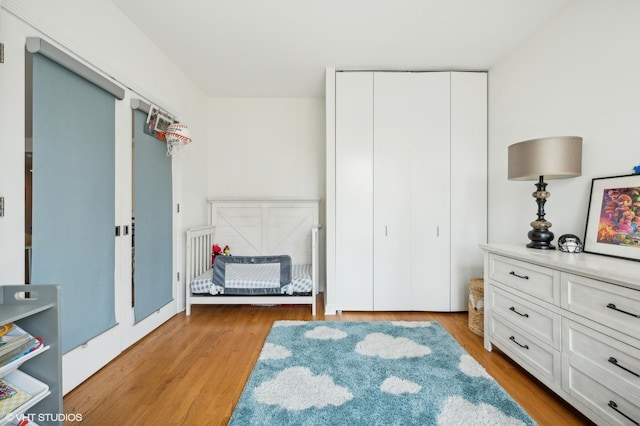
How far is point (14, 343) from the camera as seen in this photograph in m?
1.03

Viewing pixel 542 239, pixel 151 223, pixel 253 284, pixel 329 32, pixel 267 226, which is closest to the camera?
pixel 542 239

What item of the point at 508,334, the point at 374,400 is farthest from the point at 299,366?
the point at 508,334

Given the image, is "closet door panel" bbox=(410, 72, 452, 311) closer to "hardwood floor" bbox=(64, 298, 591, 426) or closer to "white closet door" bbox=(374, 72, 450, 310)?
"white closet door" bbox=(374, 72, 450, 310)

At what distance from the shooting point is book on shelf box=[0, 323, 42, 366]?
0.99 m

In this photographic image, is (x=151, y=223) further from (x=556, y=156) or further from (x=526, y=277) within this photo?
(x=556, y=156)

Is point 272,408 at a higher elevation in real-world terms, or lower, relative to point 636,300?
lower

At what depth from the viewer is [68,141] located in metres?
1.58

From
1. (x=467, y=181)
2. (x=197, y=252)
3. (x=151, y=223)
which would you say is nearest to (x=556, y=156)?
(x=467, y=181)

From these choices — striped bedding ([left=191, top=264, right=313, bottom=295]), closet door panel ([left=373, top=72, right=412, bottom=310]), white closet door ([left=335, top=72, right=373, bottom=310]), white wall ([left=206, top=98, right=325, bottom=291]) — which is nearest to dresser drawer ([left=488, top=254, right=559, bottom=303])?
closet door panel ([left=373, top=72, right=412, bottom=310])

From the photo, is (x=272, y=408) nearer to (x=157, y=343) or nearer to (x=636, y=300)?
(x=157, y=343)

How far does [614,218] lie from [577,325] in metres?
0.69

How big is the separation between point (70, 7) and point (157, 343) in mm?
2336

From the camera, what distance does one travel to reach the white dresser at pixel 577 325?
1.13m

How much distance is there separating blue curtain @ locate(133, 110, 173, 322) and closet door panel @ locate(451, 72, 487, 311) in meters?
2.82
